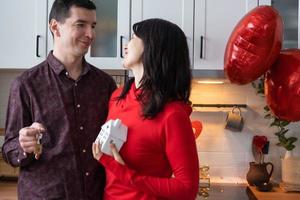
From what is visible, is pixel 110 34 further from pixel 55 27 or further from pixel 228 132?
pixel 228 132

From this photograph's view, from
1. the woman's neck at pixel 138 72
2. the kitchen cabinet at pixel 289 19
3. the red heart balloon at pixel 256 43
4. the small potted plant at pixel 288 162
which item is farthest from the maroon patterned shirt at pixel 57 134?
the kitchen cabinet at pixel 289 19

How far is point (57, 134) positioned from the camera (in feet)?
4.12

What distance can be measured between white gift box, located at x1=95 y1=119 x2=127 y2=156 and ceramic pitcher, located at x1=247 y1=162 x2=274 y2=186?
1.22 m

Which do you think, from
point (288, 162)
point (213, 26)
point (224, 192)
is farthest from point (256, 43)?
point (224, 192)

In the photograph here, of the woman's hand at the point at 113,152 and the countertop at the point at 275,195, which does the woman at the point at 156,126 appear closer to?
the woman's hand at the point at 113,152

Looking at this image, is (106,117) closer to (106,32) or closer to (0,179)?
(106,32)

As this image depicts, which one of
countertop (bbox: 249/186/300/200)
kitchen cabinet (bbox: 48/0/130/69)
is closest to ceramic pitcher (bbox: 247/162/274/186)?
countertop (bbox: 249/186/300/200)

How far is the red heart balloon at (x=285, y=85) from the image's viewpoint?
1.59 m

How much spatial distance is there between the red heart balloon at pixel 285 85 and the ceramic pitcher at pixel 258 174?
0.47 metres

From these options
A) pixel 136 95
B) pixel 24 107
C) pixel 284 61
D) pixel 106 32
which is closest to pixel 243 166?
pixel 284 61

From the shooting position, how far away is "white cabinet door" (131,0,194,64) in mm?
2016

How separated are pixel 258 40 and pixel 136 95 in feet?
2.30

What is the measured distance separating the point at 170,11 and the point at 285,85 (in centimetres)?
76

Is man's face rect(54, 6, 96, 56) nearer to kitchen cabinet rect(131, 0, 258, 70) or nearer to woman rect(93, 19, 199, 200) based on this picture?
woman rect(93, 19, 199, 200)
